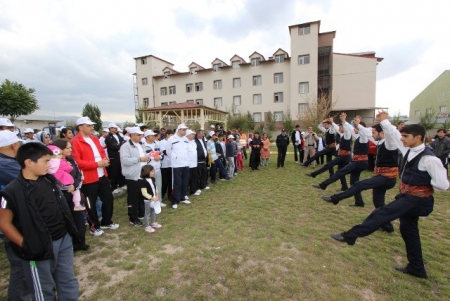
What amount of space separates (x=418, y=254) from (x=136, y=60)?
44229 millimetres

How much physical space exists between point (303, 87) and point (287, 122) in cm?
577

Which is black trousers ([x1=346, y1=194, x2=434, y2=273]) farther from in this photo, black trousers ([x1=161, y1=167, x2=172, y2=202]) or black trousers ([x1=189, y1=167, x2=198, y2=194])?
black trousers ([x1=161, y1=167, x2=172, y2=202])

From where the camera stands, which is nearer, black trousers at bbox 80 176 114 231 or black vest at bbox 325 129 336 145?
black trousers at bbox 80 176 114 231

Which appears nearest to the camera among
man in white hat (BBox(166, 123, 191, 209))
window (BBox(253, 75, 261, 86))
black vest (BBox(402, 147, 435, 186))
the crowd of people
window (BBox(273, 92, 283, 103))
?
the crowd of people

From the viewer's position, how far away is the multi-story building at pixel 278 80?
3120cm

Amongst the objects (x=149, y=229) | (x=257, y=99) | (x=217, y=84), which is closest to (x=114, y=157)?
(x=149, y=229)

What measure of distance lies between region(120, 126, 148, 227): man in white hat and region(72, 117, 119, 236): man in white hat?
0.38 m

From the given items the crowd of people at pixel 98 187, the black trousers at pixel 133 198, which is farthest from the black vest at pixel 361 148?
the black trousers at pixel 133 198

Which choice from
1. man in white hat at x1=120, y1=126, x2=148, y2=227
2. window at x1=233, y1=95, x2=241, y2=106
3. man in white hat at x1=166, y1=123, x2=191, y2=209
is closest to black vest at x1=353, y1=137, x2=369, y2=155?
man in white hat at x1=166, y1=123, x2=191, y2=209

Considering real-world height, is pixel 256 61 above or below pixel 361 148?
above

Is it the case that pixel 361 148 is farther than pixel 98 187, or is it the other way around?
pixel 361 148

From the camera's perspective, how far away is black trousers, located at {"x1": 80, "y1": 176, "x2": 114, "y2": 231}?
3.96m

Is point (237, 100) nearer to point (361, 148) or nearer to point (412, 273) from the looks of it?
point (361, 148)

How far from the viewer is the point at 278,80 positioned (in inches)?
1346
